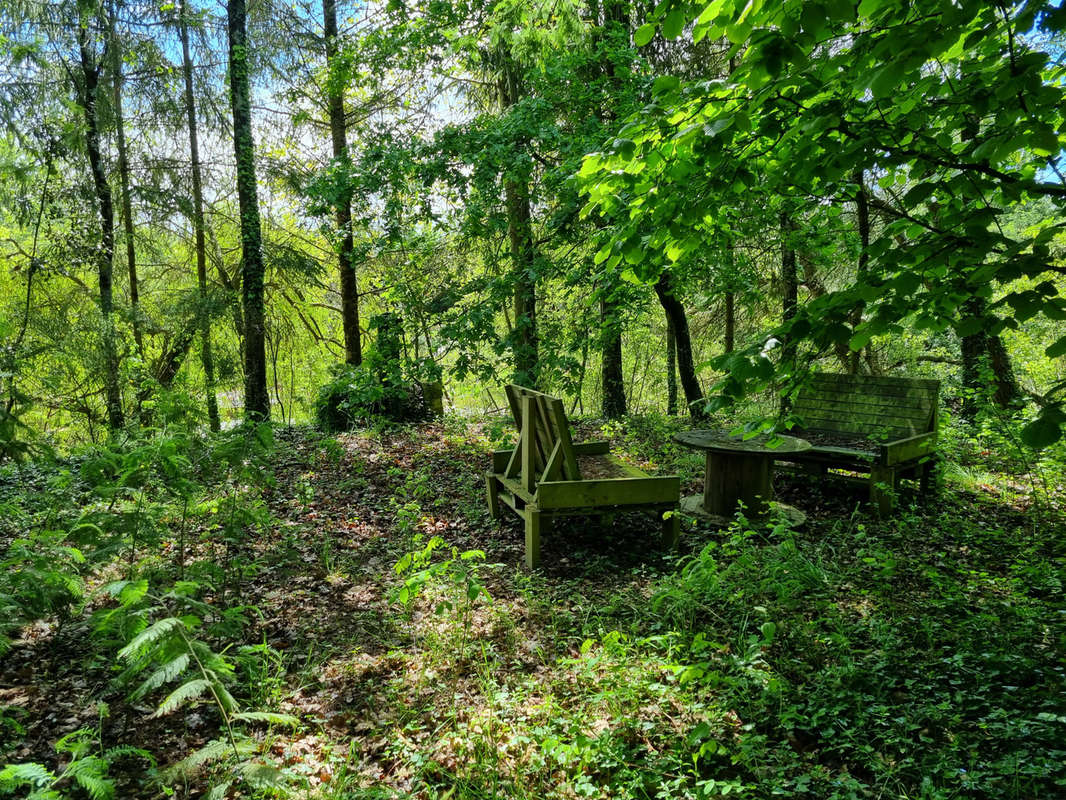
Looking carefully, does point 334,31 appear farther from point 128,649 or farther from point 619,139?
point 128,649

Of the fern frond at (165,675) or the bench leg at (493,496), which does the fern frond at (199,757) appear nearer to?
the fern frond at (165,675)

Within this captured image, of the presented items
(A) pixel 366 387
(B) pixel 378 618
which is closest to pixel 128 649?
(B) pixel 378 618

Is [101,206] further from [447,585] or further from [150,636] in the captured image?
[150,636]

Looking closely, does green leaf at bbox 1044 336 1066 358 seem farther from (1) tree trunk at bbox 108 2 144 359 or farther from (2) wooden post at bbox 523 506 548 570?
(1) tree trunk at bbox 108 2 144 359

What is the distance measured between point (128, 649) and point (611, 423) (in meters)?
9.16

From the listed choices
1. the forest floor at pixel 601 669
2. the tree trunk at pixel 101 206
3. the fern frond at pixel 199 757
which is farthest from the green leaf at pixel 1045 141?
the tree trunk at pixel 101 206

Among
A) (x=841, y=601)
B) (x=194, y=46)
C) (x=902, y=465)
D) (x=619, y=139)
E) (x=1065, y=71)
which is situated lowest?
(x=841, y=601)

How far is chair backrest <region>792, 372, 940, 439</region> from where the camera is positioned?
7293 mm

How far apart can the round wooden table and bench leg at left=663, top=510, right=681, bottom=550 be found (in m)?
0.85

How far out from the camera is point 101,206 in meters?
11.0

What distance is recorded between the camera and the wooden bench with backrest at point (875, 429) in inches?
258

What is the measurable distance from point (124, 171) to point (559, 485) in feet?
40.1

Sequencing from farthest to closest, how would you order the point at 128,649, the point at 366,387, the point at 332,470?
the point at 332,470 → the point at 366,387 → the point at 128,649

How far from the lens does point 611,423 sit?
10969 mm
